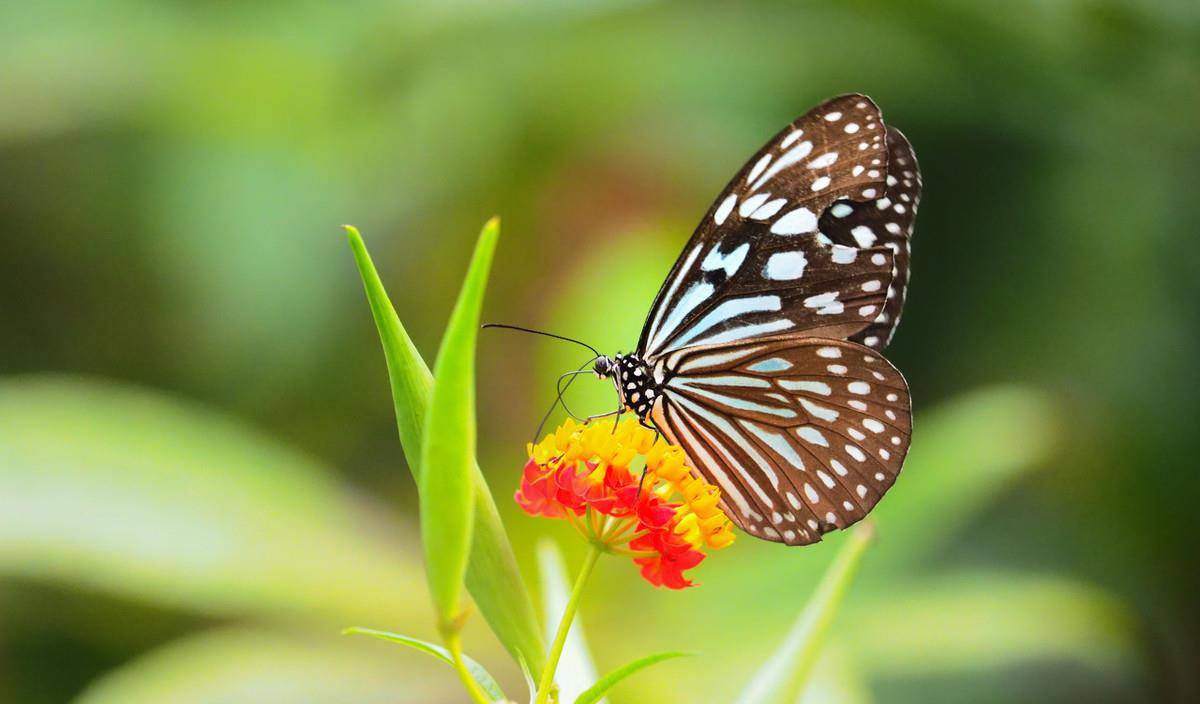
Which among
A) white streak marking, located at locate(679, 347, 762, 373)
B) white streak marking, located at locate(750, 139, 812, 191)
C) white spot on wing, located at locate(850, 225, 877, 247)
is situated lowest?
white spot on wing, located at locate(850, 225, 877, 247)

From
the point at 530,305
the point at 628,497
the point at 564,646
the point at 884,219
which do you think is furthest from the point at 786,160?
the point at 530,305

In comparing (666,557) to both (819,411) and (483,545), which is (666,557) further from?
(819,411)

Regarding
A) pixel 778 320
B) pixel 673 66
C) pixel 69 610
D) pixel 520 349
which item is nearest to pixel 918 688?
pixel 520 349

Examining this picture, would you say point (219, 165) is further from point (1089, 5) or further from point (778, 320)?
point (1089, 5)

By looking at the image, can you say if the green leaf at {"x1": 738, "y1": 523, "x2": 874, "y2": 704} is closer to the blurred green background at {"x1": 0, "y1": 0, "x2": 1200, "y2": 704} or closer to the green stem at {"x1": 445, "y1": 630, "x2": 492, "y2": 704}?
the green stem at {"x1": 445, "y1": 630, "x2": 492, "y2": 704}

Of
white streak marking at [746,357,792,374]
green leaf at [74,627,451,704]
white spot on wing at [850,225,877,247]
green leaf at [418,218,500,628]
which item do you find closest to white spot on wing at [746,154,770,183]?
white spot on wing at [850,225,877,247]
